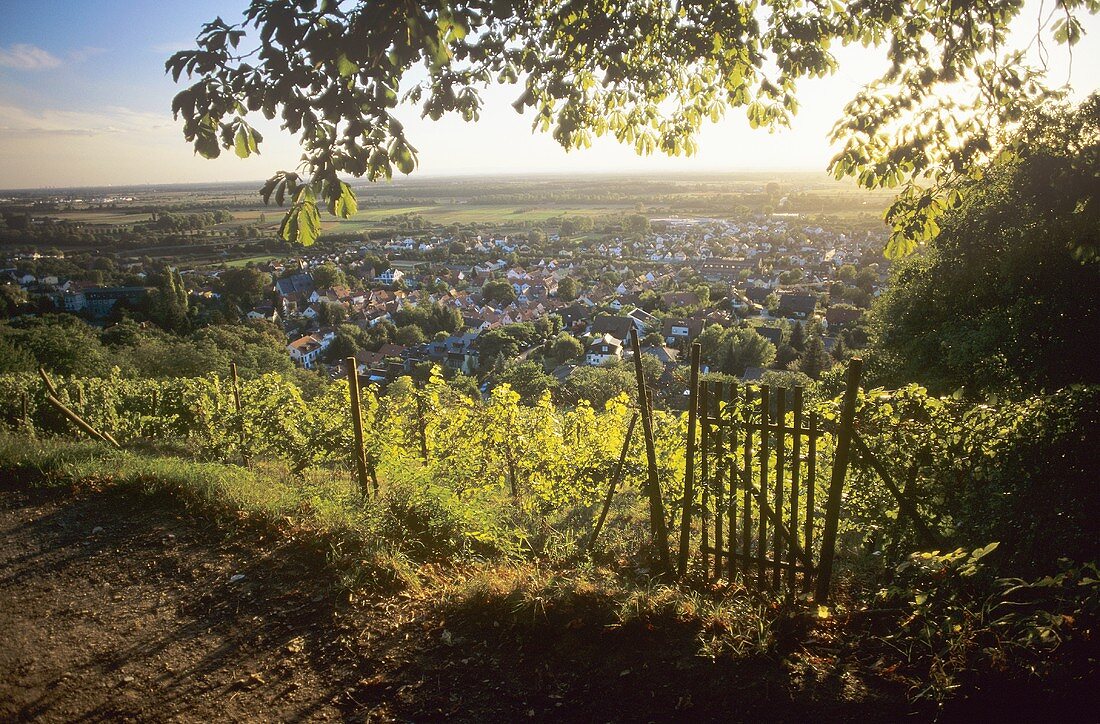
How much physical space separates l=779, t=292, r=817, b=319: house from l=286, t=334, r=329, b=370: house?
43109 millimetres

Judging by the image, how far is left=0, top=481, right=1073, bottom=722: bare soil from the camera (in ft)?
8.95

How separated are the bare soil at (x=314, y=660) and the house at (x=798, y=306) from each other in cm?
5640

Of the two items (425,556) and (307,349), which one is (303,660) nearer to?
(425,556)

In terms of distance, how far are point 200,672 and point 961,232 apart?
13117mm

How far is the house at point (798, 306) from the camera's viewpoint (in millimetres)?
55219

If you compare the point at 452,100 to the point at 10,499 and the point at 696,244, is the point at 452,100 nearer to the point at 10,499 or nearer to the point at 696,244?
the point at 10,499

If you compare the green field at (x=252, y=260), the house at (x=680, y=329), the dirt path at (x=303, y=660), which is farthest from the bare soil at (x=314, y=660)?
the green field at (x=252, y=260)

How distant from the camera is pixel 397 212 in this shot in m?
139

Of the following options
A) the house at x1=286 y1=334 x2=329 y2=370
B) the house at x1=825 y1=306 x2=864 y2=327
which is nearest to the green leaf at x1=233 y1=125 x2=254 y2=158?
the house at x1=286 y1=334 x2=329 y2=370

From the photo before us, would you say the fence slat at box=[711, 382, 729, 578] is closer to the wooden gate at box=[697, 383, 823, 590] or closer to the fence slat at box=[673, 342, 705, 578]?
the wooden gate at box=[697, 383, 823, 590]

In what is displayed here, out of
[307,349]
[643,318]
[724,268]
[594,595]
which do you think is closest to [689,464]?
[594,595]

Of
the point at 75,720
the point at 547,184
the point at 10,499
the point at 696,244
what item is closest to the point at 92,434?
the point at 10,499

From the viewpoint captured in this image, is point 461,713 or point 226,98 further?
point 461,713

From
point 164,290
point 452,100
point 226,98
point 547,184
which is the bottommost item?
point 164,290
